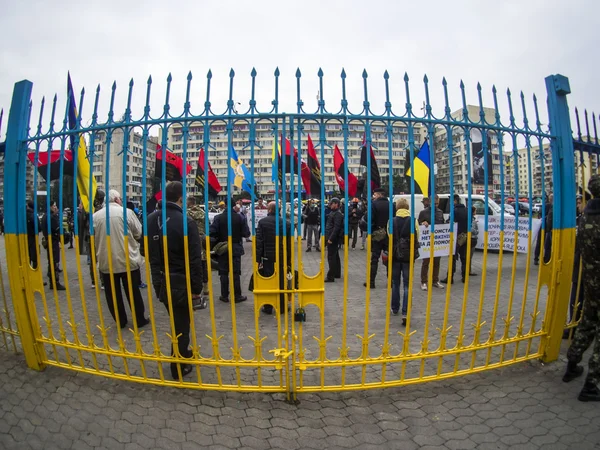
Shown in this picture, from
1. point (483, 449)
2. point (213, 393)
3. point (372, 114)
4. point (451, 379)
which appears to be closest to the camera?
point (483, 449)

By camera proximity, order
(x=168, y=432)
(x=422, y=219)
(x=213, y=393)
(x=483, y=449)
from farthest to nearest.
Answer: (x=422, y=219) → (x=213, y=393) → (x=168, y=432) → (x=483, y=449)

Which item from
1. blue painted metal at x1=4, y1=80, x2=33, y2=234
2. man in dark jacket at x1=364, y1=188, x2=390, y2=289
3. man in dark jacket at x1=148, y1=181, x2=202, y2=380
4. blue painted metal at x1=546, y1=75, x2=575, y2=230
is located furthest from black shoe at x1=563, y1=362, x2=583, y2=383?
blue painted metal at x1=4, y1=80, x2=33, y2=234

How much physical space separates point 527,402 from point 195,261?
306 cm

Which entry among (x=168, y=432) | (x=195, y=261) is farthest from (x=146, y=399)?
(x=195, y=261)

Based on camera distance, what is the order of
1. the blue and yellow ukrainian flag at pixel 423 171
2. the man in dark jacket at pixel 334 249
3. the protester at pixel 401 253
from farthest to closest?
the man in dark jacket at pixel 334 249 < the protester at pixel 401 253 < the blue and yellow ukrainian flag at pixel 423 171

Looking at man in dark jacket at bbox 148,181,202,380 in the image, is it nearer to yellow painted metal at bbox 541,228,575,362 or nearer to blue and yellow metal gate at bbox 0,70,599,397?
blue and yellow metal gate at bbox 0,70,599,397

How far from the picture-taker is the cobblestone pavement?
2.76 meters

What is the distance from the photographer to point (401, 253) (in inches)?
213

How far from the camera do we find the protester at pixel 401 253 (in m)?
5.41

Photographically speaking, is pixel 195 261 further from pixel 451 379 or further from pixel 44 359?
pixel 451 379

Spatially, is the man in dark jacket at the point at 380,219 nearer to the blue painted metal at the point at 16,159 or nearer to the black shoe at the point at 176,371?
the black shoe at the point at 176,371

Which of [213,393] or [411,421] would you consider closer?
[411,421]

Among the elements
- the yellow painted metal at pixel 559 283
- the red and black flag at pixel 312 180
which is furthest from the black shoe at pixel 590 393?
the red and black flag at pixel 312 180

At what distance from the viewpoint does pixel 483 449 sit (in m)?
2.67
